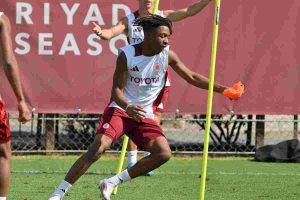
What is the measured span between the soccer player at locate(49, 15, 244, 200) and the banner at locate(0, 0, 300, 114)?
4801 mm

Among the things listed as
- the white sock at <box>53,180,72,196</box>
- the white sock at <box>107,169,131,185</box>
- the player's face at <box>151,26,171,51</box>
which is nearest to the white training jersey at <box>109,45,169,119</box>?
the player's face at <box>151,26,171,51</box>

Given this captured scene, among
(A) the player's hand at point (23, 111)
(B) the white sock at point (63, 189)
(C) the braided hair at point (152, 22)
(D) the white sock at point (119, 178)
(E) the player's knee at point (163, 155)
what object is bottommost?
(B) the white sock at point (63, 189)

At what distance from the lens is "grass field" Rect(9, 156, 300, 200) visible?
9500mm

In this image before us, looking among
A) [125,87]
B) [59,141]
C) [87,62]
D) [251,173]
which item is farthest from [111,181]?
[59,141]

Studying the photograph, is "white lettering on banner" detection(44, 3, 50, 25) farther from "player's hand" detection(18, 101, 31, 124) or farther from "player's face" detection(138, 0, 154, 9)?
"player's hand" detection(18, 101, 31, 124)

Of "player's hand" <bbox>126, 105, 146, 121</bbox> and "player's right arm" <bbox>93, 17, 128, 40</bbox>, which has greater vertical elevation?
"player's right arm" <bbox>93, 17, 128, 40</bbox>

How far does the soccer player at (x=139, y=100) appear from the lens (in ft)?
26.7

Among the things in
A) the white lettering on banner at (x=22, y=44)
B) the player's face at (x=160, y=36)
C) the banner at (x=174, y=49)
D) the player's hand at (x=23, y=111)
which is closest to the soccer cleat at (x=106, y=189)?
the player's face at (x=160, y=36)

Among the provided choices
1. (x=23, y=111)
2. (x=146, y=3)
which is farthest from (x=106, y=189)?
(x=146, y=3)

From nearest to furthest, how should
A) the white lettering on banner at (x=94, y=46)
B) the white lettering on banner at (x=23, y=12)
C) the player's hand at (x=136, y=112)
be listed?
1. the player's hand at (x=136, y=112)
2. the white lettering on banner at (x=23, y=12)
3. the white lettering on banner at (x=94, y=46)

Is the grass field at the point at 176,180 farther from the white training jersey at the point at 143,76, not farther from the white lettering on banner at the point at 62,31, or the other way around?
the white lettering on banner at the point at 62,31

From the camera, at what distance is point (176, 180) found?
1091 cm

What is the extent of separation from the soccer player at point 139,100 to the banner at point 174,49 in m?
4.80

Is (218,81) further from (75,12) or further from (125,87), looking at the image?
(125,87)
